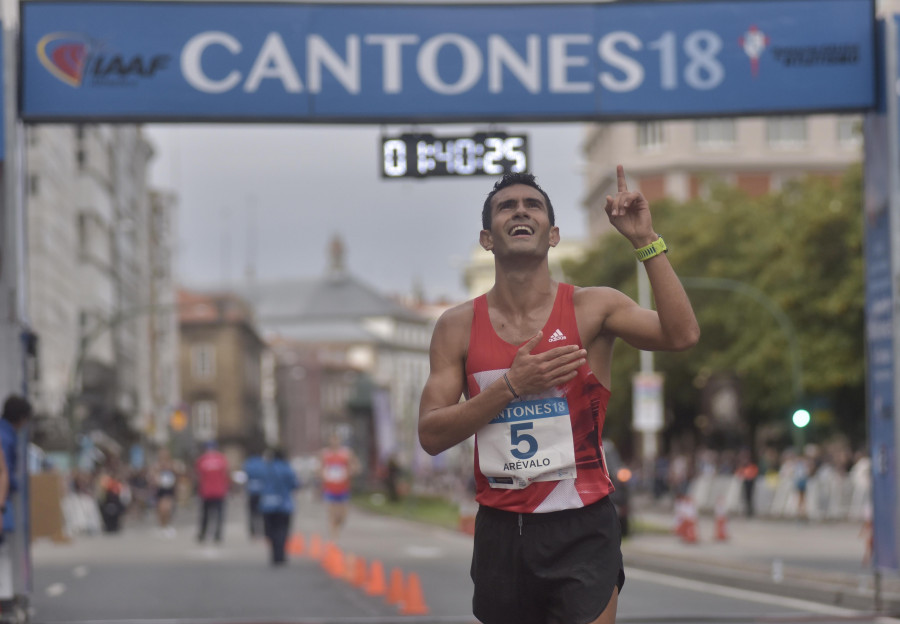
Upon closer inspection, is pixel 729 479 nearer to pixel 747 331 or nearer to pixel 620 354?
pixel 747 331

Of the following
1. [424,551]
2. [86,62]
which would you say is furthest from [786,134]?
[86,62]

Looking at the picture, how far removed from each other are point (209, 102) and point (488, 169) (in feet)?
7.76

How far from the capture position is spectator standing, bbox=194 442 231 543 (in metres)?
29.2

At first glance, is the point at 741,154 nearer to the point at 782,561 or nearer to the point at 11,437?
the point at 782,561

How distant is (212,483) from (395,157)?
15.8 meters

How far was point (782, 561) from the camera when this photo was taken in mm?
22016

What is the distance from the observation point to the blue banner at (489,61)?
14031mm

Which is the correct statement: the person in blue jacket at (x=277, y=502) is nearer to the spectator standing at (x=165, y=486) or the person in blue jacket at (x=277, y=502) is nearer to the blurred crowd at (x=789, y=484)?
the blurred crowd at (x=789, y=484)

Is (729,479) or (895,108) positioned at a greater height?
(895,108)

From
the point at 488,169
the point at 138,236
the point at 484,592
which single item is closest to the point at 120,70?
A: the point at 488,169

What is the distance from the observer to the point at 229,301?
475ft

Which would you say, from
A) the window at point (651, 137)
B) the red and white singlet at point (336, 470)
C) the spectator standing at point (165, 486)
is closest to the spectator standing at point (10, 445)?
the red and white singlet at point (336, 470)

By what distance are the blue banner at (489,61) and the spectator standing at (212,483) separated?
15076 mm

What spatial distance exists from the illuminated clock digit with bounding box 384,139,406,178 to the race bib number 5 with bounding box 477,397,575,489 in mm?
9635
